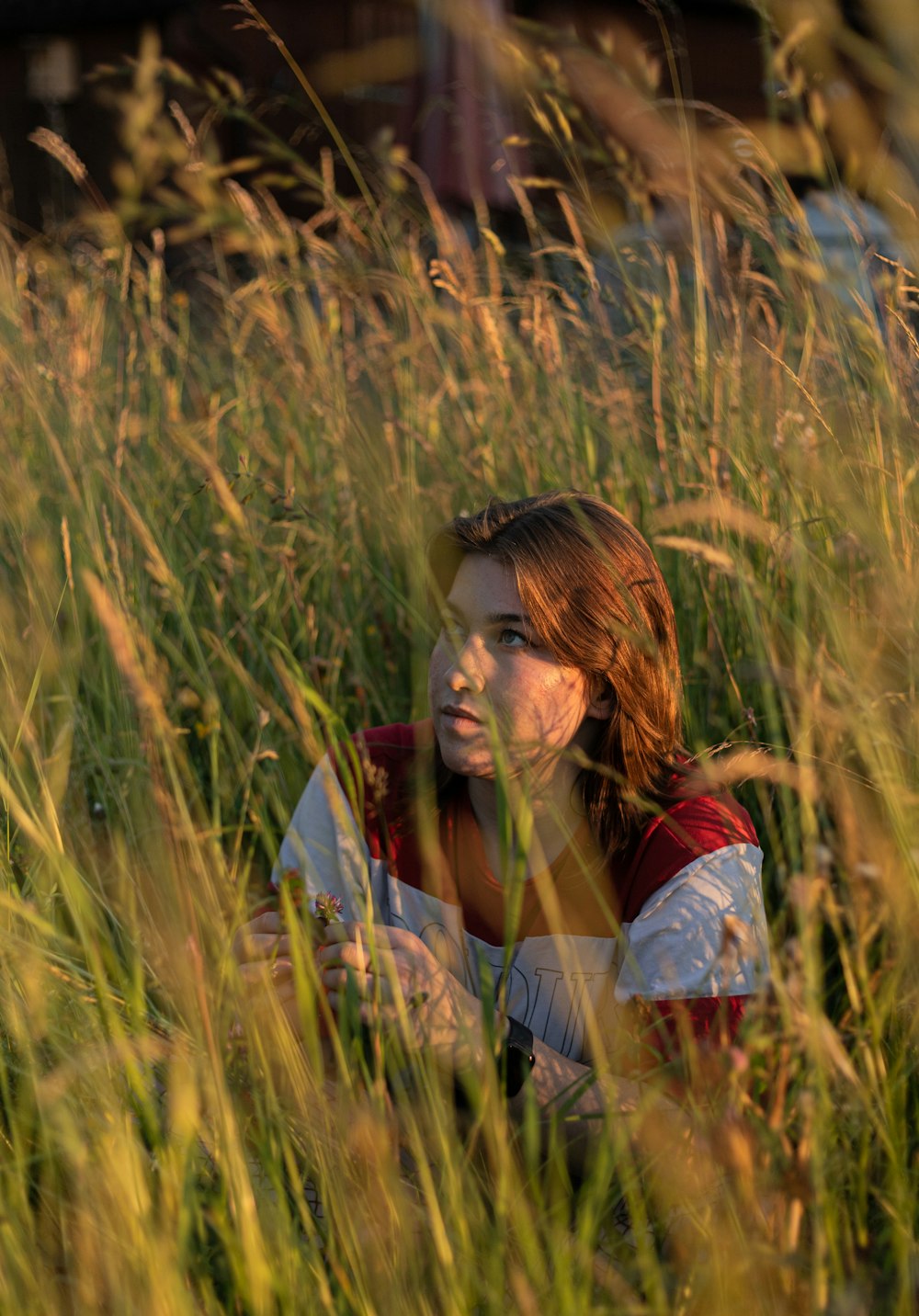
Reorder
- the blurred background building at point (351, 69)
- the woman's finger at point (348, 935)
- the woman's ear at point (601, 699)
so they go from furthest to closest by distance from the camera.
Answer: the blurred background building at point (351, 69) → the woman's ear at point (601, 699) → the woman's finger at point (348, 935)

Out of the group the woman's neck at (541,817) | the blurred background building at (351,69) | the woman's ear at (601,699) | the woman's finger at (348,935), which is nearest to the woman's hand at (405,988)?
the woman's finger at (348,935)

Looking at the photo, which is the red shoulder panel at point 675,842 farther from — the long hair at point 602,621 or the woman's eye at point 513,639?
the woman's eye at point 513,639

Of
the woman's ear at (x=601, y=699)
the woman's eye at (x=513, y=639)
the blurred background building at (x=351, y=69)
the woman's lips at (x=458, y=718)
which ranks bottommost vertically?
the woman's ear at (x=601, y=699)

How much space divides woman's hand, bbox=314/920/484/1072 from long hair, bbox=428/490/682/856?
39 centimetres

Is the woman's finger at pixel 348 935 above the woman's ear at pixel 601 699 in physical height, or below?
below

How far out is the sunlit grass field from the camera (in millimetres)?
970

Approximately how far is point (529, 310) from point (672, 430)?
24.4 inches

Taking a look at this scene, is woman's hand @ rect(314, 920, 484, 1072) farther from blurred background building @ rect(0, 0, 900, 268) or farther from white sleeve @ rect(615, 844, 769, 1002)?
blurred background building @ rect(0, 0, 900, 268)

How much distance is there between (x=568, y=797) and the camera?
5.74 ft

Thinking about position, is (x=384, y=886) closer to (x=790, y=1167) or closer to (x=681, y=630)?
(x=681, y=630)

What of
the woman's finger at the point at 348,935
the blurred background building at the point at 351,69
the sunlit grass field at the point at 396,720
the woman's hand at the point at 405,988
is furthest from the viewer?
the blurred background building at the point at 351,69

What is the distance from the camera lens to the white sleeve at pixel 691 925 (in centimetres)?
146

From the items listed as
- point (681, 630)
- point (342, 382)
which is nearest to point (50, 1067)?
point (681, 630)

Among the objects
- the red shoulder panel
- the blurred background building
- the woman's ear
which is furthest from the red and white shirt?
the blurred background building
